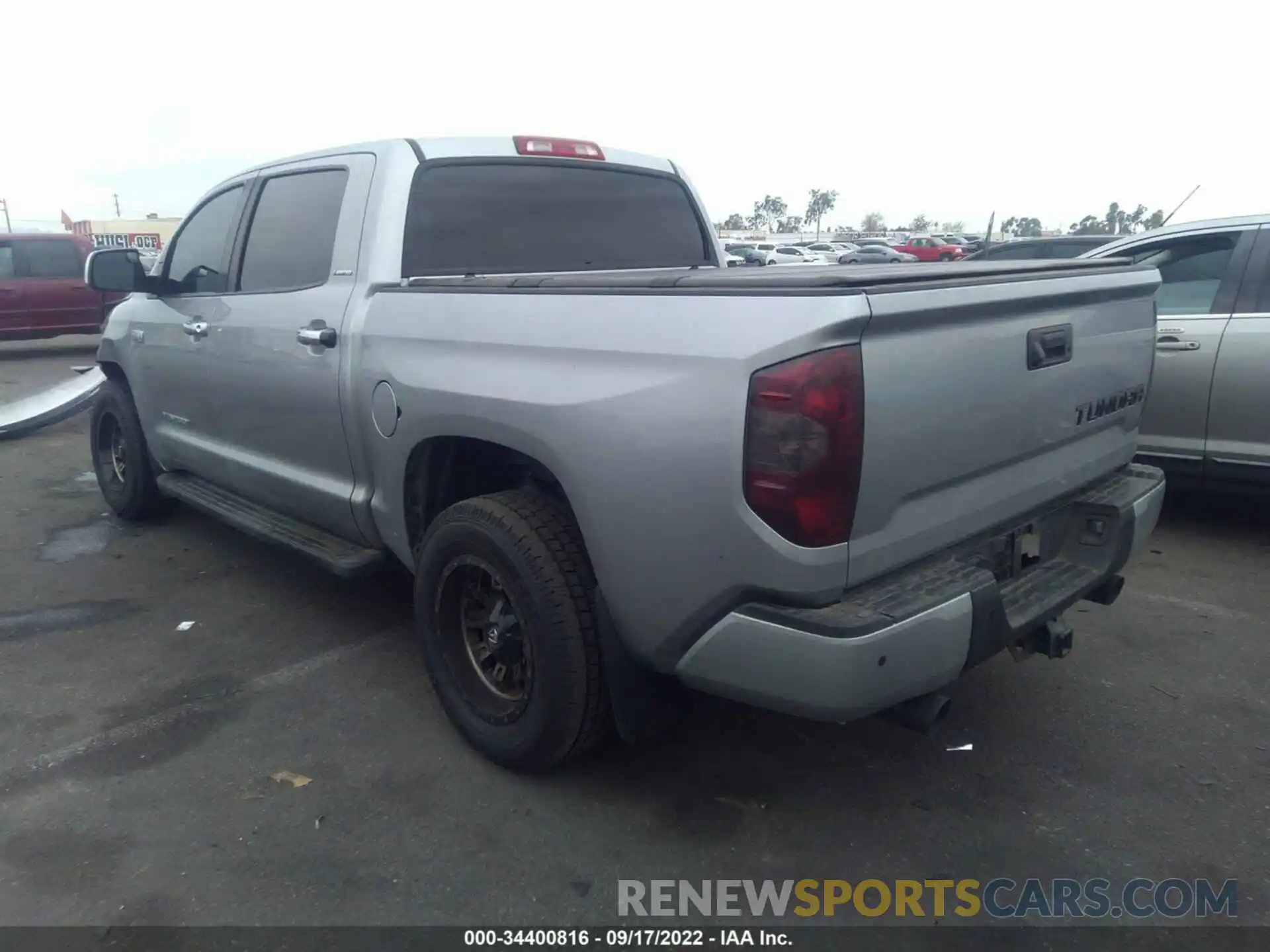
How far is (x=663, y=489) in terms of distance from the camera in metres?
2.31

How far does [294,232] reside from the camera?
397 cm

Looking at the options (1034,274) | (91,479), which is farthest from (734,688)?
(91,479)

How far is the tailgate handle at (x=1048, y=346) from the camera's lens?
2582mm

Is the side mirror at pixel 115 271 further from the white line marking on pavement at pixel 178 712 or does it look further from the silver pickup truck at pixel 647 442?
the white line marking on pavement at pixel 178 712

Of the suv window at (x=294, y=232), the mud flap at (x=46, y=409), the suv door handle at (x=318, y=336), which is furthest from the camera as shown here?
the mud flap at (x=46, y=409)

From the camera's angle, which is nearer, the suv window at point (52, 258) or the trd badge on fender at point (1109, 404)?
the trd badge on fender at point (1109, 404)

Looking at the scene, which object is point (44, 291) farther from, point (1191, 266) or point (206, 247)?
point (1191, 266)

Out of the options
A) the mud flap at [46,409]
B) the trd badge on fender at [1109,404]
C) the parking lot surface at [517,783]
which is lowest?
the parking lot surface at [517,783]

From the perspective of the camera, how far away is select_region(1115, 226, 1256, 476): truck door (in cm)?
507

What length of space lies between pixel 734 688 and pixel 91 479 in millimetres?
6299

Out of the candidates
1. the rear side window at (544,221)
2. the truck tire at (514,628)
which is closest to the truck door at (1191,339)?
the rear side window at (544,221)

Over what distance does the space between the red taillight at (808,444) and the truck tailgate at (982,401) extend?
48 millimetres

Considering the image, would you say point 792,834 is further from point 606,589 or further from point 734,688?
point 606,589

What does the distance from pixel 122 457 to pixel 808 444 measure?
16.2ft
